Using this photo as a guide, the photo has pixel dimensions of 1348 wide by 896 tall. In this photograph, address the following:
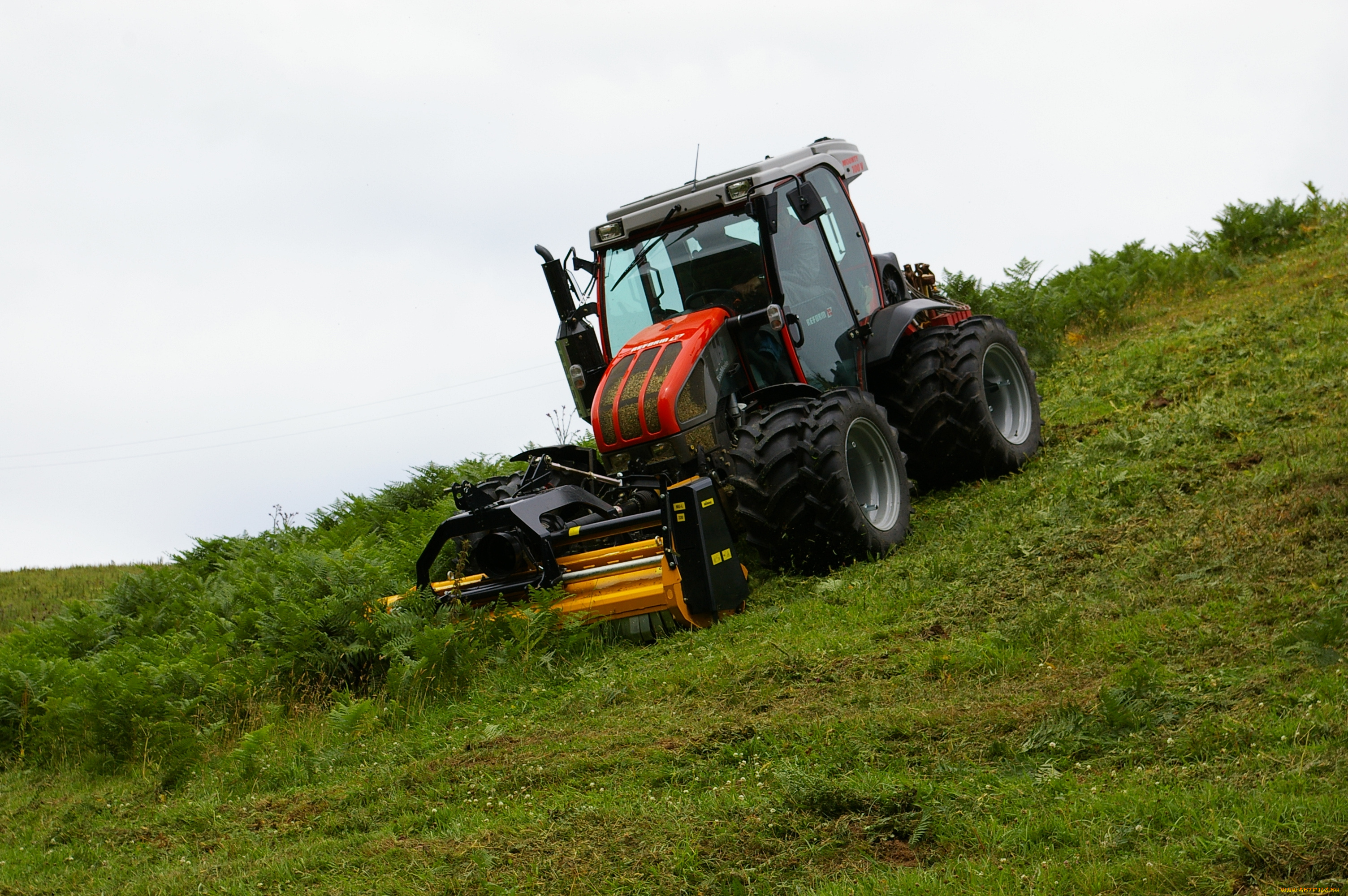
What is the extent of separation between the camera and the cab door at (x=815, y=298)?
7.89m

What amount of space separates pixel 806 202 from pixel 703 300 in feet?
3.26

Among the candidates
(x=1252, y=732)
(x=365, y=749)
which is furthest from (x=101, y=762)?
A: (x=1252, y=732)

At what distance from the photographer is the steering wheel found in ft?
26.2

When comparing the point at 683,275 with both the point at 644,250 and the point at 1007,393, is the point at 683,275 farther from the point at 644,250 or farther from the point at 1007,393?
the point at 1007,393

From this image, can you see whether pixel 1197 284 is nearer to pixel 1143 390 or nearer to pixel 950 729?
pixel 1143 390

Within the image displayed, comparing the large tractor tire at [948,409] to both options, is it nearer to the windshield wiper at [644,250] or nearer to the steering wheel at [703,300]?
the steering wheel at [703,300]

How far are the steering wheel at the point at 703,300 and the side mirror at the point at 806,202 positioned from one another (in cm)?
69

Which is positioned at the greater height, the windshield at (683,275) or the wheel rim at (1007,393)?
the windshield at (683,275)

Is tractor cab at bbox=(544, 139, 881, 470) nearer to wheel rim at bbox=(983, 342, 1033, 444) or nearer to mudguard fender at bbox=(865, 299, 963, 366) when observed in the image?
mudguard fender at bbox=(865, 299, 963, 366)

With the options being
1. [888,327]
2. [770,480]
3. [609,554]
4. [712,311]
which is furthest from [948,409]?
[609,554]

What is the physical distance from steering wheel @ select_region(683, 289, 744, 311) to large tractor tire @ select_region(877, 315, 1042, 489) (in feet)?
4.90

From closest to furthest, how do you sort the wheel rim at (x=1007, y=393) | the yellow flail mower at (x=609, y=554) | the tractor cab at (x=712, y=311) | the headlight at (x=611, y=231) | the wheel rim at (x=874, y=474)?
1. the yellow flail mower at (x=609, y=554)
2. the tractor cab at (x=712, y=311)
3. the wheel rim at (x=874, y=474)
4. the headlight at (x=611, y=231)
5. the wheel rim at (x=1007, y=393)

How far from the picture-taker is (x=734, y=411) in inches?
301

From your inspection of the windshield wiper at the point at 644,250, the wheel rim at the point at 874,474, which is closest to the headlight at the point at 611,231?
the windshield wiper at the point at 644,250
